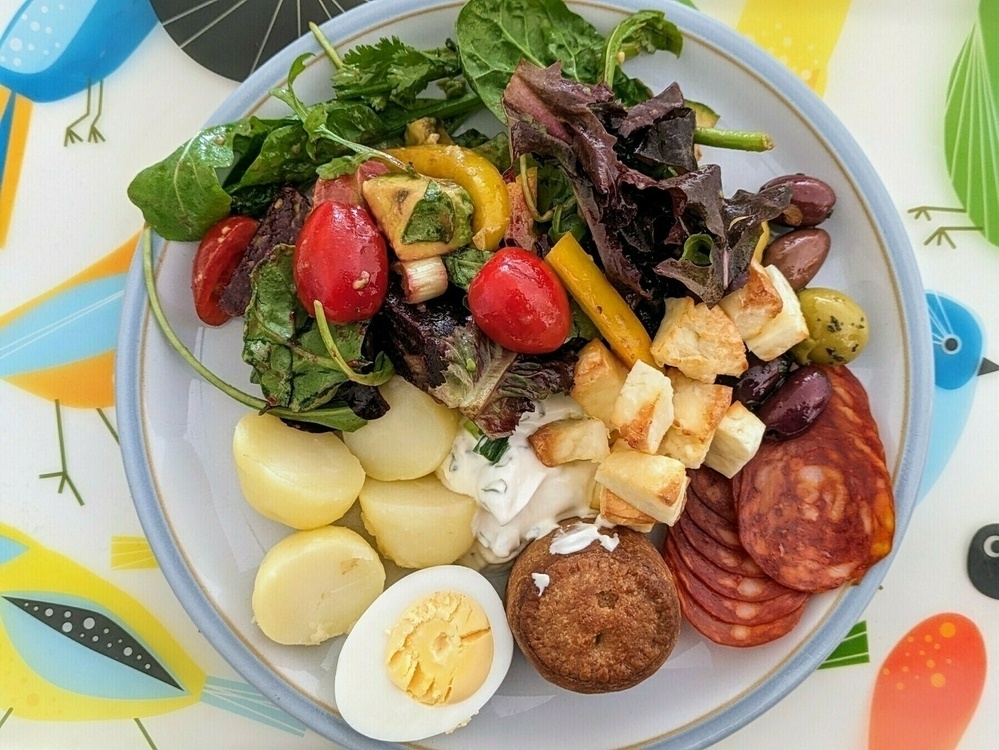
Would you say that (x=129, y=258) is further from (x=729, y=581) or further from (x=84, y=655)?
(x=729, y=581)

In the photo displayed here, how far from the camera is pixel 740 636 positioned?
1814 mm

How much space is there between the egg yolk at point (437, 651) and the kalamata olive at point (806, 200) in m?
1.27

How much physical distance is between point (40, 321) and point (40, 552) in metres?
0.64

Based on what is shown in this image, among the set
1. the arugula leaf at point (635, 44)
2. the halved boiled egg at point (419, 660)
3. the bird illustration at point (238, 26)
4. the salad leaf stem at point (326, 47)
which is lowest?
the halved boiled egg at point (419, 660)

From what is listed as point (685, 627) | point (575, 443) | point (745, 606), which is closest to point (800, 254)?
point (575, 443)

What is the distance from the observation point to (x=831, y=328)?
182 cm

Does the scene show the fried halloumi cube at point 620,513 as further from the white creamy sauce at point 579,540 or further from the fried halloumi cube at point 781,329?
the fried halloumi cube at point 781,329

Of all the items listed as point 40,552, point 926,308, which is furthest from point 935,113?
point 40,552

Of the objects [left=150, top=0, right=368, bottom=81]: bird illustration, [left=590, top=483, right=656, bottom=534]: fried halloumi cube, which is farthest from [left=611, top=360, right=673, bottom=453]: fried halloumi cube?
[left=150, top=0, right=368, bottom=81]: bird illustration

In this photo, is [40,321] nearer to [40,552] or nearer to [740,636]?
[40,552]

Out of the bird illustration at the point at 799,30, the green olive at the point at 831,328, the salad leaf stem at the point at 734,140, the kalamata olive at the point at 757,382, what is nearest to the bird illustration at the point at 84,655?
the kalamata olive at the point at 757,382

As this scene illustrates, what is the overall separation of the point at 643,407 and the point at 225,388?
0.99 metres

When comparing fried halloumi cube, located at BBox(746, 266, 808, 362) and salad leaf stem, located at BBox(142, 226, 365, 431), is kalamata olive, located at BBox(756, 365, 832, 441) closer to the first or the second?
fried halloumi cube, located at BBox(746, 266, 808, 362)

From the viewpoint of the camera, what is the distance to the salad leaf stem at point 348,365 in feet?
5.24
